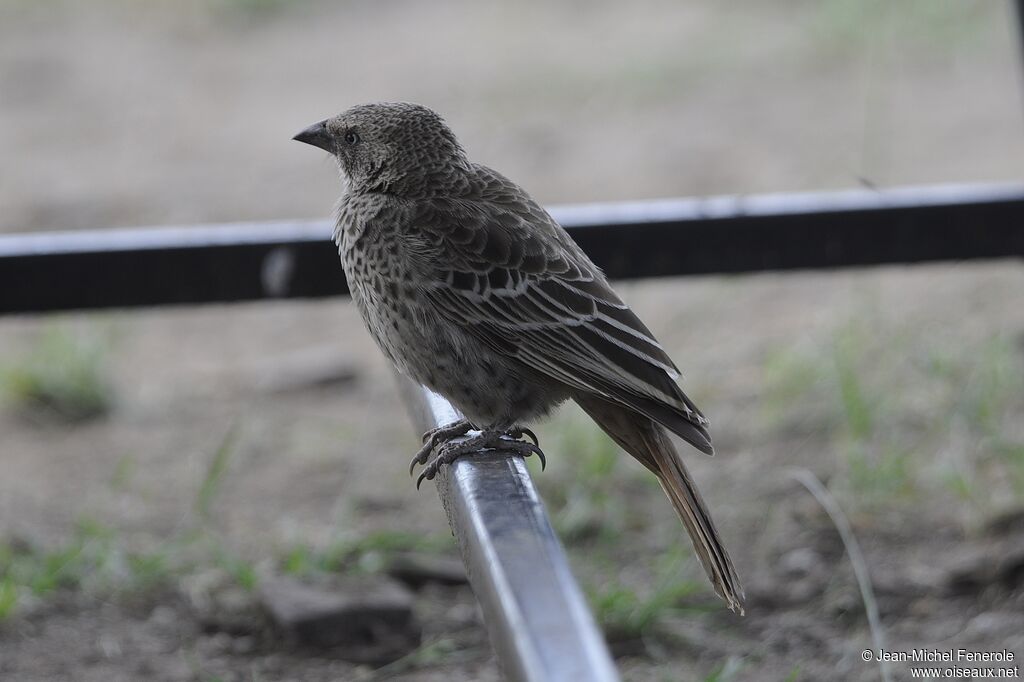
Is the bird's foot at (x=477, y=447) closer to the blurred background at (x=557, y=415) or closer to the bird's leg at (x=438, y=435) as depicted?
the bird's leg at (x=438, y=435)

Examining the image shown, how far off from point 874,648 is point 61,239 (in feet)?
9.26

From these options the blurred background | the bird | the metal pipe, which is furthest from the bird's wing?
the blurred background

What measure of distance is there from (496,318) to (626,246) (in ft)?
4.02

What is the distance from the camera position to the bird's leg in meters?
3.51

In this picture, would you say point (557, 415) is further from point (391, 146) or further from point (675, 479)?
point (675, 479)

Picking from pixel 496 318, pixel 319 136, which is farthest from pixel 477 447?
pixel 319 136

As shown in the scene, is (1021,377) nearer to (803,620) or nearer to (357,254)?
(803,620)

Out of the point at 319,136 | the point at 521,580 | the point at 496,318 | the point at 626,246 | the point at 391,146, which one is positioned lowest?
the point at 521,580

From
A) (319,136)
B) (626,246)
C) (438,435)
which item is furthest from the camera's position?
(626,246)

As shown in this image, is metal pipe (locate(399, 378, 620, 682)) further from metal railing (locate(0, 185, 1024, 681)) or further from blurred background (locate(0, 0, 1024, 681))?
metal railing (locate(0, 185, 1024, 681))

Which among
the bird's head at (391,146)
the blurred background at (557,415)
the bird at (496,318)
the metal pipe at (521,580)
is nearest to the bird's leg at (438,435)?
the bird at (496,318)

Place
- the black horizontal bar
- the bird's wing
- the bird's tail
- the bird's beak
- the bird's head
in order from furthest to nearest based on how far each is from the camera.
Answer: the black horizontal bar → the bird's beak → the bird's head → the bird's wing → the bird's tail

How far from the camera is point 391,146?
12.6 ft

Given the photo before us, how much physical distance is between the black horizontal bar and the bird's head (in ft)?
2.34
